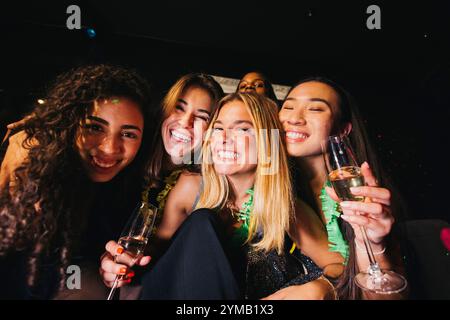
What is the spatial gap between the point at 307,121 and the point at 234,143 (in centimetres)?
52

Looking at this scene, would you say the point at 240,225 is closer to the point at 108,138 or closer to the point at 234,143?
the point at 234,143

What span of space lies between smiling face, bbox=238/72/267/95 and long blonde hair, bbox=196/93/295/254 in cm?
16

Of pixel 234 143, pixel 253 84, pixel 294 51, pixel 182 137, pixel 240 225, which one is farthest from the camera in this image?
pixel 294 51

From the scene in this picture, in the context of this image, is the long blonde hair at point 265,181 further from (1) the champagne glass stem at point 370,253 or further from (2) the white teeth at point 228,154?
(1) the champagne glass stem at point 370,253

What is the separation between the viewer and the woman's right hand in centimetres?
125

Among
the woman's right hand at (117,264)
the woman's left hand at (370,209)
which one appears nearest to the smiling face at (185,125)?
the woman's right hand at (117,264)

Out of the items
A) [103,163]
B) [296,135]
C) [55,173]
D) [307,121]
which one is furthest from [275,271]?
[55,173]

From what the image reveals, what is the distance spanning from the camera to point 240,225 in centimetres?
168

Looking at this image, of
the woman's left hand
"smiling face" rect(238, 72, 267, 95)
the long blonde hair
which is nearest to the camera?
the woman's left hand

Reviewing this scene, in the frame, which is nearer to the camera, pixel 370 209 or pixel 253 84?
pixel 370 209

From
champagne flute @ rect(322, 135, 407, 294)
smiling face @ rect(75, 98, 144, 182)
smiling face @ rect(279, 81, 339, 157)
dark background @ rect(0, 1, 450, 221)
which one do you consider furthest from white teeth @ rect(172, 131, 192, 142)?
champagne flute @ rect(322, 135, 407, 294)

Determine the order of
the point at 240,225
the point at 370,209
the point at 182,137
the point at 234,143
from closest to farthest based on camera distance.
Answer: the point at 370,209 → the point at 240,225 → the point at 234,143 → the point at 182,137

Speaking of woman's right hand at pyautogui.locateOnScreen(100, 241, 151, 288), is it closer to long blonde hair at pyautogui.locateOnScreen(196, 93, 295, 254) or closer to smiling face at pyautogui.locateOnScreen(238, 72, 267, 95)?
long blonde hair at pyautogui.locateOnScreen(196, 93, 295, 254)

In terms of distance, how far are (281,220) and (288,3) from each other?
166 centimetres
